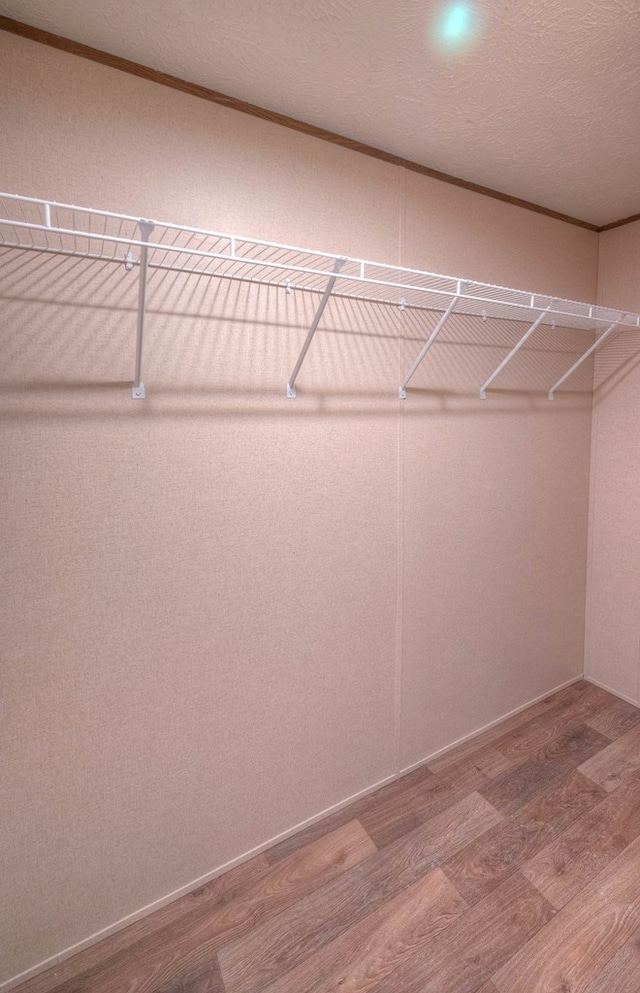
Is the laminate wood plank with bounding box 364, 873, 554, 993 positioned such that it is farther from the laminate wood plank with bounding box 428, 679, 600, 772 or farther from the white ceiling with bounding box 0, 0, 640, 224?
the white ceiling with bounding box 0, 0, 640, 224

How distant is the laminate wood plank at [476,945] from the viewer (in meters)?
1.18

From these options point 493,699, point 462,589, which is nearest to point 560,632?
point 493,699

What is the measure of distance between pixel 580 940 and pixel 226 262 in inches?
83.8

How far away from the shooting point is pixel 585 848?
1.54 m

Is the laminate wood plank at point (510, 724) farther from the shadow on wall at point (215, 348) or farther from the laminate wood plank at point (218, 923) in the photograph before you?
the shadow on wall at point (215, 348)

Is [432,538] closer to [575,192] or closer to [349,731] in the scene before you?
[349,731]

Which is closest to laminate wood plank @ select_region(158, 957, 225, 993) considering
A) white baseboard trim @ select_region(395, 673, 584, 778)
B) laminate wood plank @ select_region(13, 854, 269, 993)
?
laminate wood plank @ select_region(13, 854, 269, 993)

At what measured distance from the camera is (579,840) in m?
1.57

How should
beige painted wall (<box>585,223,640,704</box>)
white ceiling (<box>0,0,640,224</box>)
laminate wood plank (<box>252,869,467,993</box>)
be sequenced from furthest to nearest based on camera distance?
beige painted wall (<box>585,223,640,704</box>), laminate wood plank (<box>252,869,467,993</box>), white ceiling (<box>0,0,640,224</box>)

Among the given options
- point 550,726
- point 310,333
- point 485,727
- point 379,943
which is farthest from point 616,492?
point 379,943

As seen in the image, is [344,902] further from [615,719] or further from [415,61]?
[415,61]

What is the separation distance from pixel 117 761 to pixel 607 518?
2.34 metres

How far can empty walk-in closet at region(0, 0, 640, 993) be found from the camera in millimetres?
1086

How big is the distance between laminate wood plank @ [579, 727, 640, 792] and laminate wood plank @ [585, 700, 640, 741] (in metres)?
0.05
